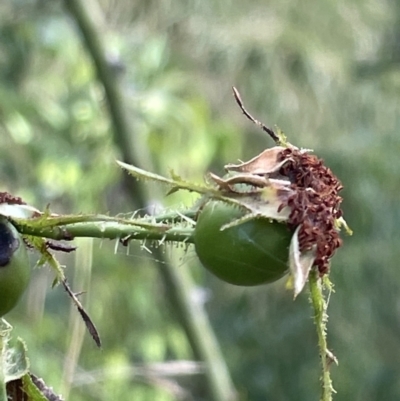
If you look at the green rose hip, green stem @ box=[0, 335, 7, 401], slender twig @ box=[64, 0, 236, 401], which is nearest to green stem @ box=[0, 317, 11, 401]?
green stem @ box=[0, 335, 7, 401]

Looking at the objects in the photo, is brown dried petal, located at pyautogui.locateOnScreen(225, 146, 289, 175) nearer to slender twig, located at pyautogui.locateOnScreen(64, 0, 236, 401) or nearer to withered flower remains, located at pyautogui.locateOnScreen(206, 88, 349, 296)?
withered flower remains, located at pyautogui.locateOnScreen(206, 88, 349, 296)

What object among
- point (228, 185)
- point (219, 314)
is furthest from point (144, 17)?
point (228, 185)

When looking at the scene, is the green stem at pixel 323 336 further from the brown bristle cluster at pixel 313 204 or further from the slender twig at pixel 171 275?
the slender twig at pixel 171 275

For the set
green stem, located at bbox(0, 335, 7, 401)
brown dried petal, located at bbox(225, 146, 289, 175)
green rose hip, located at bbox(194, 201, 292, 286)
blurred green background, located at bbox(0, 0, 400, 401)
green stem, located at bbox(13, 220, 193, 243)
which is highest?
brown dried petal, located at bbox(225, 146, 289, 175)

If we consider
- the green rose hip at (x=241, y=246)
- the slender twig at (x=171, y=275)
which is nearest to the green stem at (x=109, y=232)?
the green rose hip at (x=241, y=246)

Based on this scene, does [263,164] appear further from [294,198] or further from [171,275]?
[171,275]

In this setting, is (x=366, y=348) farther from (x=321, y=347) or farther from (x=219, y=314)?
(x=321, y=347)
